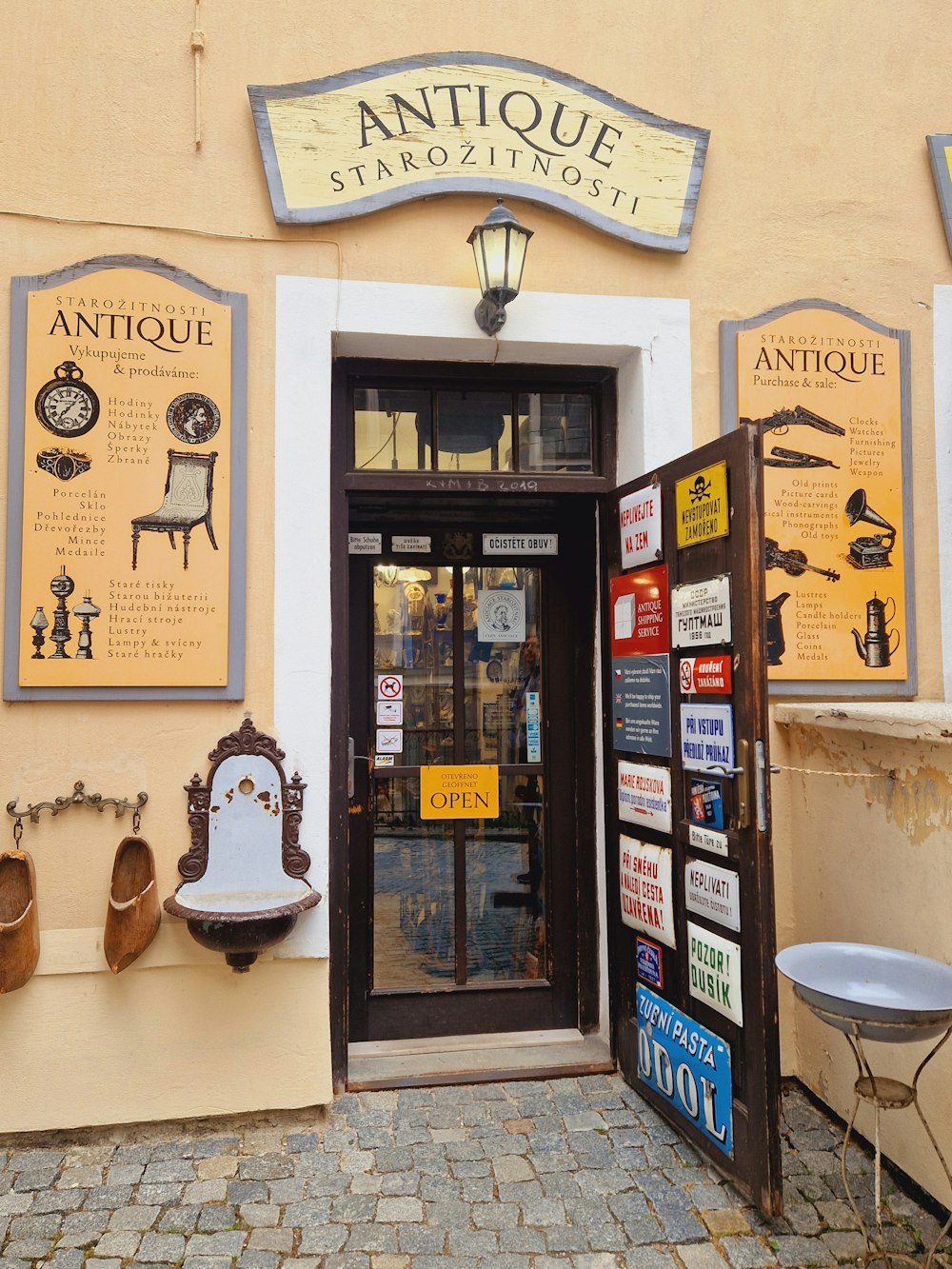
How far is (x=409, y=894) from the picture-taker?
3801 mm

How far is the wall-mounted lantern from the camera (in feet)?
10.4

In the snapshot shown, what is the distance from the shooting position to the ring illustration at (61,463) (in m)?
3.19

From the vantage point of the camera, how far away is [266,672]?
330 centimetres

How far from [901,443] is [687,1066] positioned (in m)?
2.69

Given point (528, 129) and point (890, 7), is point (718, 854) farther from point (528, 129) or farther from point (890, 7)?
point (890, 7)

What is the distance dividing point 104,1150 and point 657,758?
2.47 meters

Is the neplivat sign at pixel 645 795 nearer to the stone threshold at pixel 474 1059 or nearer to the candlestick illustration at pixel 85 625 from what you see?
the stone threshold at pixel 474 1059

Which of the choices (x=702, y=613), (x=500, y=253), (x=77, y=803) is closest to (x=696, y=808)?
(x=702, y=613)

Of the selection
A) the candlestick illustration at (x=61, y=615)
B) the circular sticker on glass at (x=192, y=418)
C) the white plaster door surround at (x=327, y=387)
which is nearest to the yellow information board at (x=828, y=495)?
the white plaster door surround at (x=327, y=387)

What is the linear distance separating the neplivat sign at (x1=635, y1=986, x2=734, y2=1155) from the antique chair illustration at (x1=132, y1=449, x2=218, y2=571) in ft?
8.08

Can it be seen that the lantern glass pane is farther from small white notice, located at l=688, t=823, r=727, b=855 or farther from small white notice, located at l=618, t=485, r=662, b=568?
small white notice, located at l=688, t=823, r=727, b=855

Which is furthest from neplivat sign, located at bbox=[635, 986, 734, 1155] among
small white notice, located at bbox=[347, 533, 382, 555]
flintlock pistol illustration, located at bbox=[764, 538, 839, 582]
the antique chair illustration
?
the antique chair illustration

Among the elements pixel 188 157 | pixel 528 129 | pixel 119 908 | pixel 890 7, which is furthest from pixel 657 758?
pixel 890 7

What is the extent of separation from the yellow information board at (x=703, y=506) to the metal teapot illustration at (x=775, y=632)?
72 centimetres
